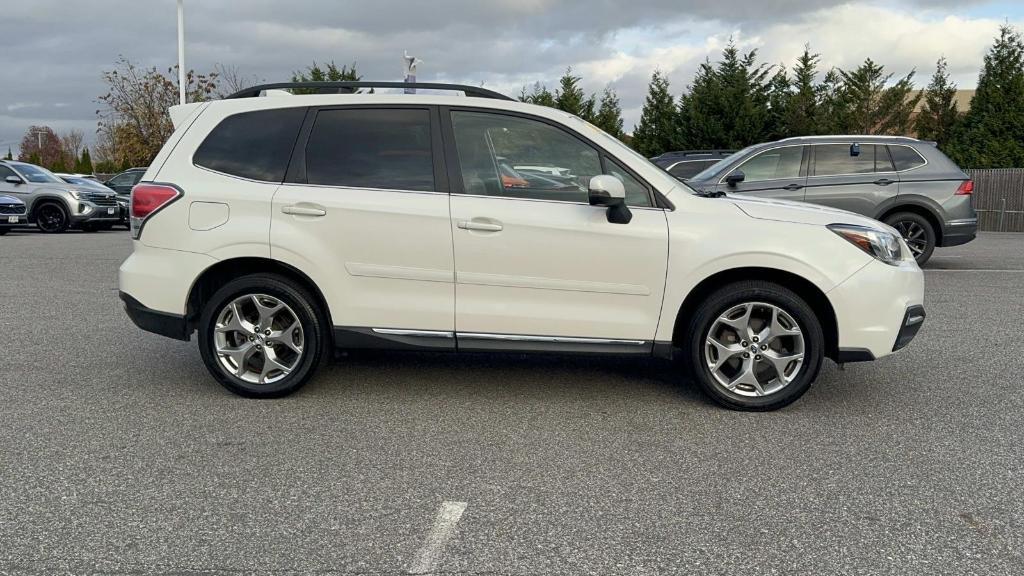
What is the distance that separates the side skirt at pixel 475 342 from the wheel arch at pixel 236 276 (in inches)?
8.5

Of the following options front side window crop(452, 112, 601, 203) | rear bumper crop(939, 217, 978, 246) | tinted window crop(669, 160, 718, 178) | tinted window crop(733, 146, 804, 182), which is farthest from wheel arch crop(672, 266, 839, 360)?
tinted window crop(669, 160, 718, 178)

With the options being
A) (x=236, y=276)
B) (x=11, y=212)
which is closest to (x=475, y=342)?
(x=236, y=276)

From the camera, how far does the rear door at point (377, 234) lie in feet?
17.6

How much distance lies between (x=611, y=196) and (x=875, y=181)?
27.5 feet

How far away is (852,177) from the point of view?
486 inches

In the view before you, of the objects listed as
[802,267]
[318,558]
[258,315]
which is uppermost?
[802,267]

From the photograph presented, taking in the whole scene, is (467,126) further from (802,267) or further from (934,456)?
(934,456)

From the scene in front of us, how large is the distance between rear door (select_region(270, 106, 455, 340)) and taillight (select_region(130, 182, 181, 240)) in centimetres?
67

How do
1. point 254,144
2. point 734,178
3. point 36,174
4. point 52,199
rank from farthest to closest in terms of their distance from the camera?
point 36,174 < point 52,199 < point 734,178 < point 254,144

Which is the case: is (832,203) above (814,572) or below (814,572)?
above

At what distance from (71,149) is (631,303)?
109 m

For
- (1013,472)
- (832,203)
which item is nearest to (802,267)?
(1013,472)

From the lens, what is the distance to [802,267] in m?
5.26

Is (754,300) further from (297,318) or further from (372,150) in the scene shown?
(297,318)
